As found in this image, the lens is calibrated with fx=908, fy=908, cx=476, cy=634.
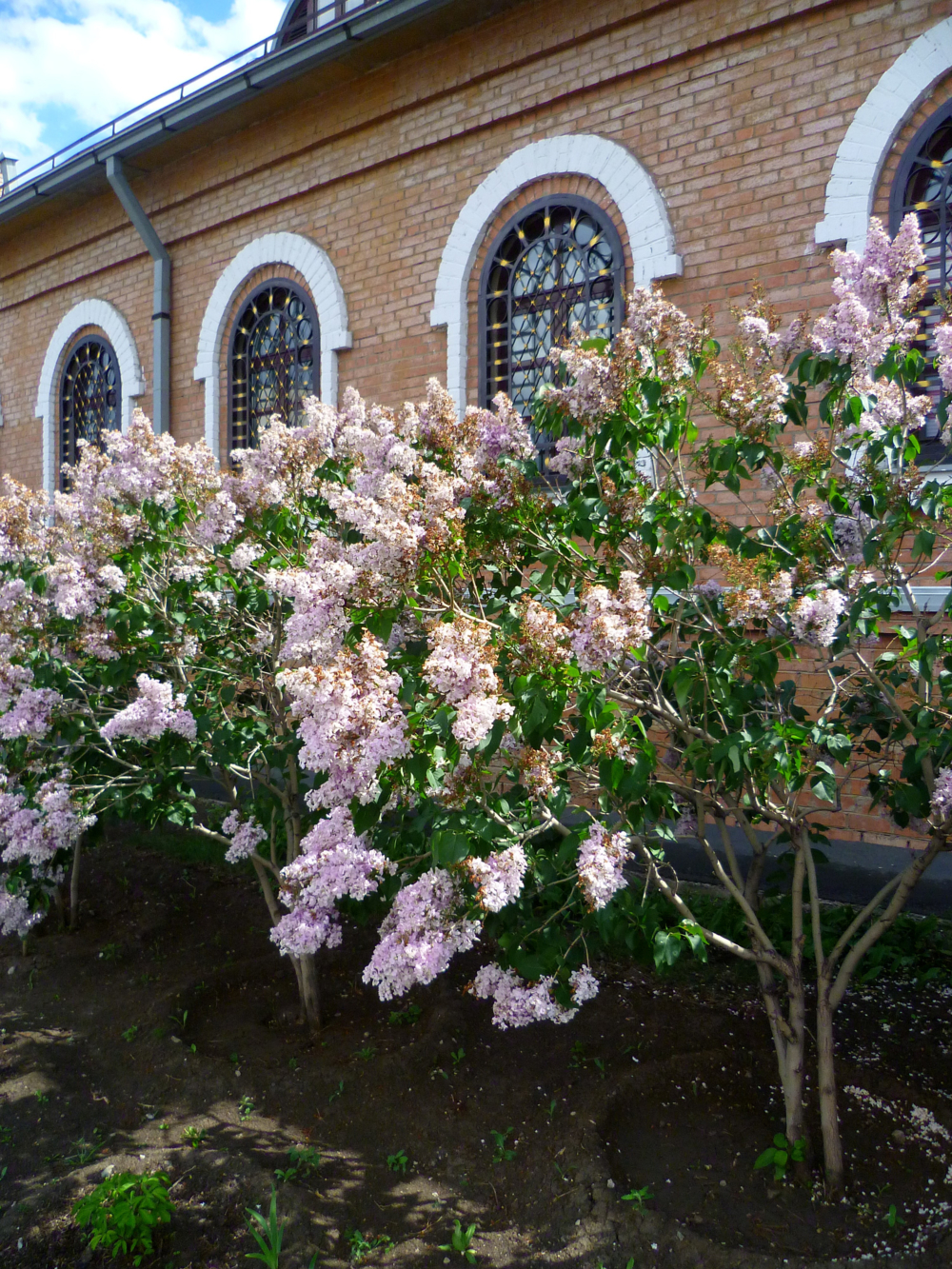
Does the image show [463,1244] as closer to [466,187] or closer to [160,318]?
[466,187]

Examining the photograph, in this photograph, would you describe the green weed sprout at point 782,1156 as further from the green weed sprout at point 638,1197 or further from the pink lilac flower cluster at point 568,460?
the pink lilac flower cluster at point 568,460

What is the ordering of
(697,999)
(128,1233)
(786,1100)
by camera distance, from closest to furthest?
(128,1233), (786,1100), (697,999)

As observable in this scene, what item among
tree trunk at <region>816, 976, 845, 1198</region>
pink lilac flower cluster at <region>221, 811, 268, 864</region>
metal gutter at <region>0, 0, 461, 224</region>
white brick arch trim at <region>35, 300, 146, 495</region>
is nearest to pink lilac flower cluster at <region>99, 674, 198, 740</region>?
pink lilac flower cluster at <region>221, 811, 268, 864</region>

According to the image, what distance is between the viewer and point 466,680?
6.98 ft

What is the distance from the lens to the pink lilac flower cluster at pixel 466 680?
2051 millimetres

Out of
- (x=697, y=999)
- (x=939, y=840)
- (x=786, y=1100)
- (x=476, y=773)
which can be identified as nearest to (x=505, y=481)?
(x=476, y=773)

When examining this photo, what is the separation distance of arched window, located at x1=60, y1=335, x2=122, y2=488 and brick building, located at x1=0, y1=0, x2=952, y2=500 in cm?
7

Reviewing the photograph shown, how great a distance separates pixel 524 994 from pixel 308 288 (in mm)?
6552

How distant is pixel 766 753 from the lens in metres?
2.61

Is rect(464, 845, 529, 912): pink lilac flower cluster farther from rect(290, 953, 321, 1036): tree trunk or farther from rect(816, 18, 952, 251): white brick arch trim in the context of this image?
rect(816, 18, 952, 251): white brick arch trim

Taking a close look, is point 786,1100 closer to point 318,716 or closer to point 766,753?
point 766,753

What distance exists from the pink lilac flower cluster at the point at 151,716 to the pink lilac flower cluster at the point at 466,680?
1301mm

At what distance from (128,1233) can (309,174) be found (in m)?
7.43

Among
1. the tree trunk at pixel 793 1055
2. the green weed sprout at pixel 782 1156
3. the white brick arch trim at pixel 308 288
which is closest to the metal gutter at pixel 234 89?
the white brick arch trim at pixel 308 288
